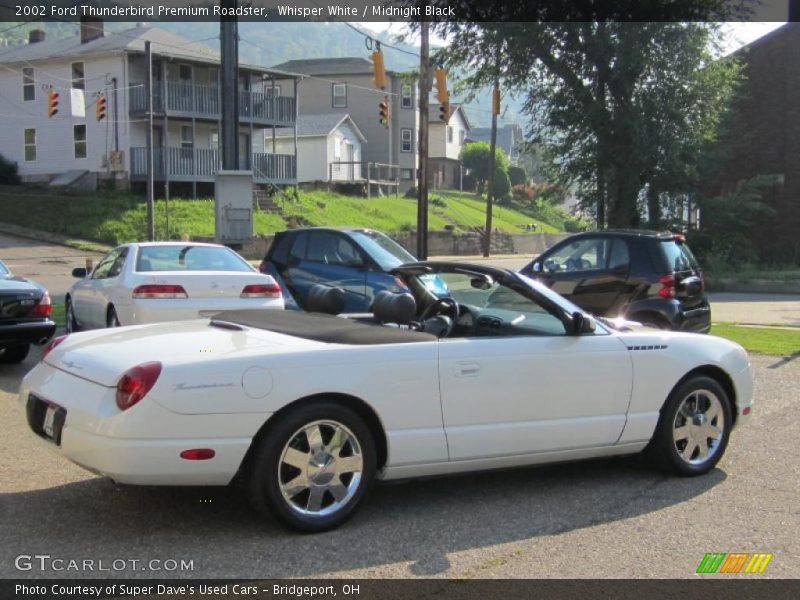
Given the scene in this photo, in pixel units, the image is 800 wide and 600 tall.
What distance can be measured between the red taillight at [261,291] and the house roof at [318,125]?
1777 inches

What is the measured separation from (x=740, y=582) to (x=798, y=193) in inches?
1229

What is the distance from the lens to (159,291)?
11.1m

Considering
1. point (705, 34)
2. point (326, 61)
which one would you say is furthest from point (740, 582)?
point (326, 61)

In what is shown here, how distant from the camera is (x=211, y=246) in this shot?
12.3 meters

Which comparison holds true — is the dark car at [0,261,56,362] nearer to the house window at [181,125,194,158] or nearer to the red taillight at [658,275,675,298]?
the red taillight at [658,275,675,298]

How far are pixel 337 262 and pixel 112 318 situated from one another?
3.33 metres

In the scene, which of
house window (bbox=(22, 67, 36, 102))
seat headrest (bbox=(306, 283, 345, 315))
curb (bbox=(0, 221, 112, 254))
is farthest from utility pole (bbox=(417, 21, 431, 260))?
house window (bbox=(22, 67, 36, 102))

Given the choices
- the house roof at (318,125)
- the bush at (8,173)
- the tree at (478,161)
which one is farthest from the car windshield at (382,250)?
the tree at (478,161)

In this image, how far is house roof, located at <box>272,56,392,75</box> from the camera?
63.4 metres

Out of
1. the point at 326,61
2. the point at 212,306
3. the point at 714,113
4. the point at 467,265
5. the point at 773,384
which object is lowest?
the point at 773,384

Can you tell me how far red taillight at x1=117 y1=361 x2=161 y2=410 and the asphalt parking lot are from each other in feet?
2.47

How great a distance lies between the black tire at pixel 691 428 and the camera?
20.4 ft

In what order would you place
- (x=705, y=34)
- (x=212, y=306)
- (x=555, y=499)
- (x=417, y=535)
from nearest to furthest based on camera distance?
(x=417, y=535) < (x=555, y=499) < (x=212, y=306) < (x=705, y=34)

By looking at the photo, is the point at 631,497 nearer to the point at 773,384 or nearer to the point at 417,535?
the point at 417,535
